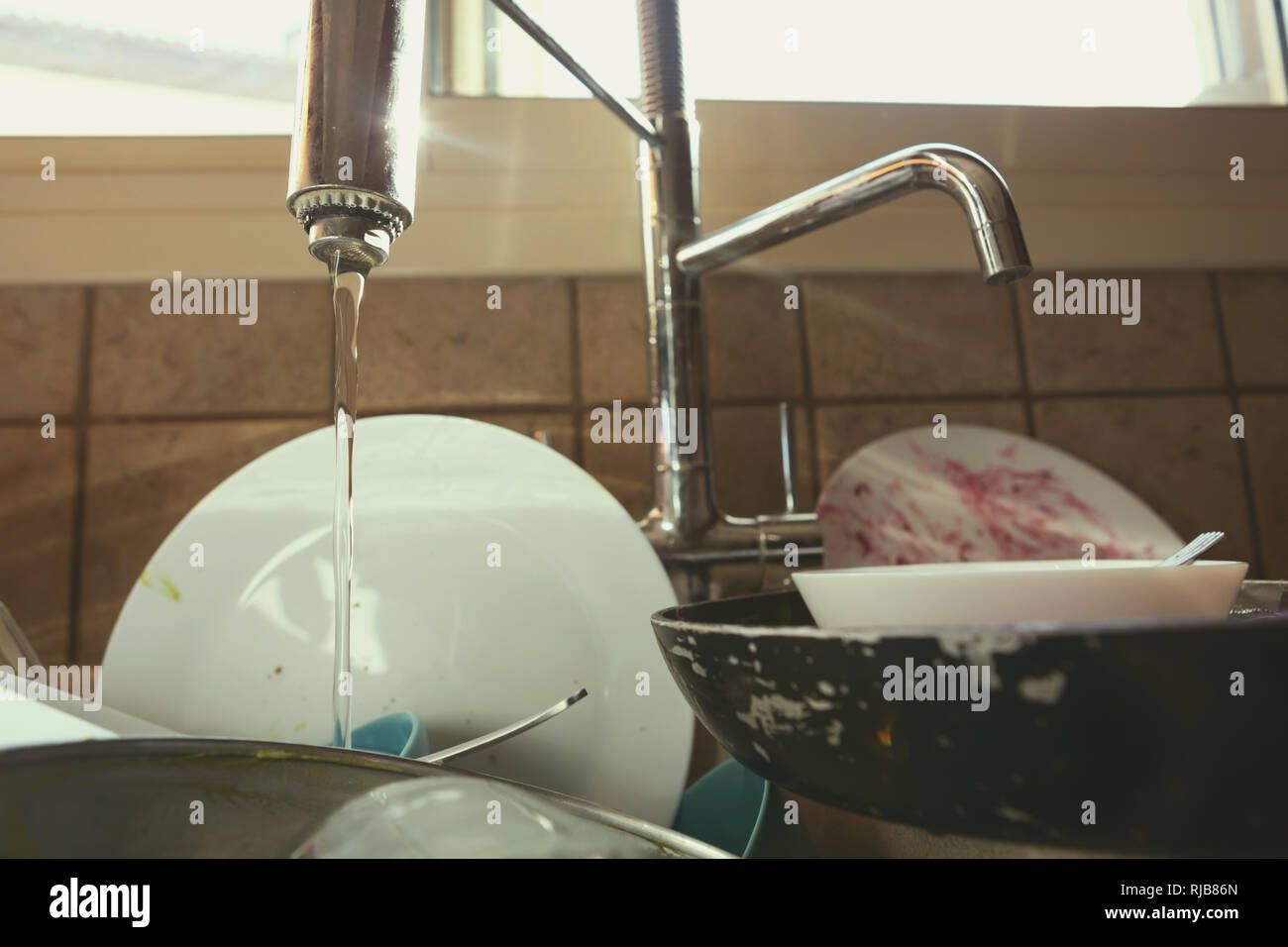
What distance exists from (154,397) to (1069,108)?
78 centimetres

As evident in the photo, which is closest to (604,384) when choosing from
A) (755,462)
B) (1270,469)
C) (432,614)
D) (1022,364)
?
(755,462)

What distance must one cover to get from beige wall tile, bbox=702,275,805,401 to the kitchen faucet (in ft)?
0.11

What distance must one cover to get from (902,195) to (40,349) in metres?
0.57

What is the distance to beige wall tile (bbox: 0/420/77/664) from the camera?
0.50 metres

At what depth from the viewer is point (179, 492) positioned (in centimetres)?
52

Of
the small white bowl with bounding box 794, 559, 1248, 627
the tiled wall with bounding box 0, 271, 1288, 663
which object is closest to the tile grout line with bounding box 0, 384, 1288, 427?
the tiled wall with bounding box 0, 271, 1288, 663

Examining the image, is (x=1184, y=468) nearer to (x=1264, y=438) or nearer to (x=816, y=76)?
(x=1264, y=438)

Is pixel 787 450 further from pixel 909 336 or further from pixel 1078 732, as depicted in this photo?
pixel 1078 732

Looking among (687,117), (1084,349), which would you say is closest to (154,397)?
(687,117)

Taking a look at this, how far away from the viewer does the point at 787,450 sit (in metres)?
0.57

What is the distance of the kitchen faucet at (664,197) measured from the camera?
9.9 inches

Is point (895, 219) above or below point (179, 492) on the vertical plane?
above
